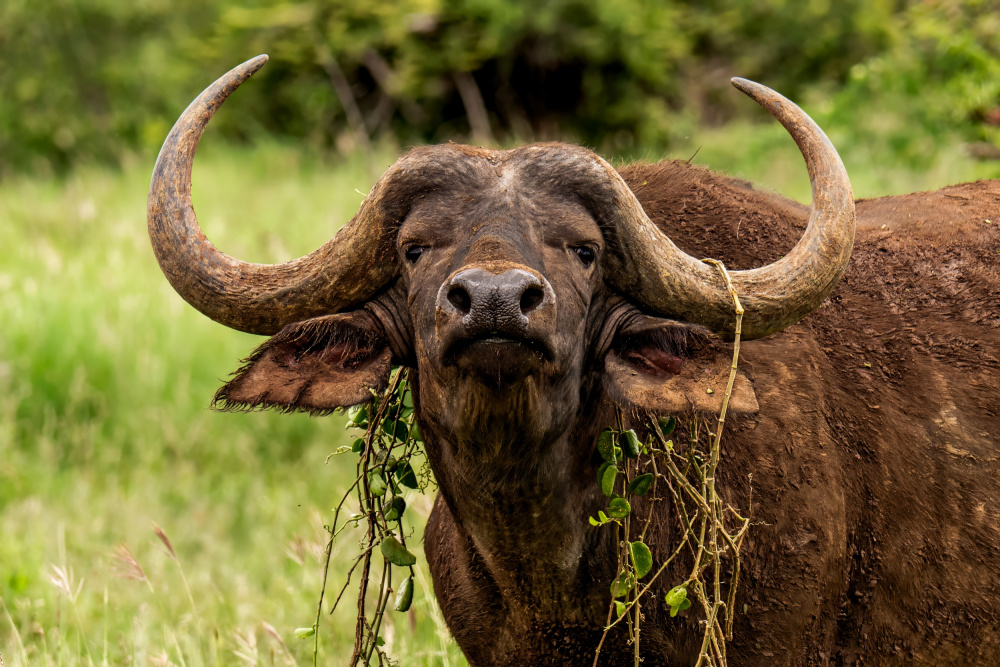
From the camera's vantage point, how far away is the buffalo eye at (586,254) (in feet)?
9.77

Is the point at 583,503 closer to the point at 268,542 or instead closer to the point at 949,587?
the point at 949,587

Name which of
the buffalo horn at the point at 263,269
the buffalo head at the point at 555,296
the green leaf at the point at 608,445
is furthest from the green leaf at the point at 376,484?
the green leaf at the point at 608,445

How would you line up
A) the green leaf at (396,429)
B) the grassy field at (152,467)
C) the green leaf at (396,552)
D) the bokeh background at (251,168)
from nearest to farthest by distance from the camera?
the green leaf at (396,552)
the green leaf at (396,429)
the grassy field at (152,467)
the bokeh background at (251,168)

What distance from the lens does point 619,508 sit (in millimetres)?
3074

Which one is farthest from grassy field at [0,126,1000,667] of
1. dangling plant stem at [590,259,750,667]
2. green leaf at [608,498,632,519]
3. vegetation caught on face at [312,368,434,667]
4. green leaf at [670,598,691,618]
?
green leaf at [670,598,691,618]

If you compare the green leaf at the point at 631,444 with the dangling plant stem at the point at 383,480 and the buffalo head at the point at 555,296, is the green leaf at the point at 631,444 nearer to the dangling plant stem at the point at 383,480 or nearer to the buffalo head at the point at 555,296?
the buffalo head at the point at 555,296

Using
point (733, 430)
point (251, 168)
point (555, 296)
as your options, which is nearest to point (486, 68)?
point (251, 168)

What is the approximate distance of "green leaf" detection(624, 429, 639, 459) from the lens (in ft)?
10.4

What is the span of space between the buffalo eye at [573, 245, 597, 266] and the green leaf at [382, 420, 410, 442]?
1034mm

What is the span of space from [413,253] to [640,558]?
113 cm

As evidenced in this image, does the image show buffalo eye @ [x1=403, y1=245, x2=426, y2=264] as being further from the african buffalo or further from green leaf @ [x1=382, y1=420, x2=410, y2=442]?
green leaf @ [x1=382, y1=420, x2=410, y2=442]

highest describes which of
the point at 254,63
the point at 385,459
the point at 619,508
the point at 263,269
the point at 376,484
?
the point at 254,63

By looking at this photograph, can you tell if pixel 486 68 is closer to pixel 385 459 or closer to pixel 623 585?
pixel 385 459

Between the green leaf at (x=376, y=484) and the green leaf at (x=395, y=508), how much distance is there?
0.05 metres
